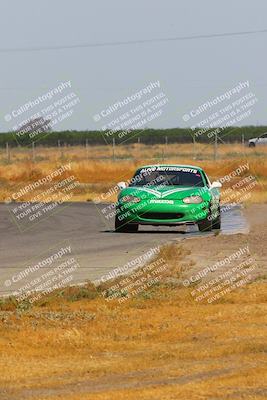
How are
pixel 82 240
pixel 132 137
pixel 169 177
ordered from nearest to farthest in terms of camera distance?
pixel 82 240
pixel 169 177
pixel 132 137

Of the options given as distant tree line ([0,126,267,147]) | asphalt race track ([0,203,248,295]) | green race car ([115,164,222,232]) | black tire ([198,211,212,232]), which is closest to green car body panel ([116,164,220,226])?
green race car ([115,164,222,232])

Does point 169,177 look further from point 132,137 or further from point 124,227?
point 132,137

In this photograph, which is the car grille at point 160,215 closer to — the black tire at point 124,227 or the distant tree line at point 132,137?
the black tire at point 124,227

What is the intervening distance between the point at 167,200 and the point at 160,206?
21cm

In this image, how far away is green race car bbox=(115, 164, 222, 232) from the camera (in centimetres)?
2522

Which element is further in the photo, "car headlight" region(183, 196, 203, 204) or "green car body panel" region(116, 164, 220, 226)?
"car headlight" region(183, 196, 203, 204)

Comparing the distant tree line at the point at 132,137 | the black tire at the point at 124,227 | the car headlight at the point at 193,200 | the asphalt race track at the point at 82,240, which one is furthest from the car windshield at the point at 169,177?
the distant tree line at the point at 132,137

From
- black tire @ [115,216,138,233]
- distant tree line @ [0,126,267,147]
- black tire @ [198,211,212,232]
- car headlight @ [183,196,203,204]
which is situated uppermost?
car headlight @ [183,196,203,204]

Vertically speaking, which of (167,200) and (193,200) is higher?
(167,200)

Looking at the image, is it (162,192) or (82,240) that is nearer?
(82,240)

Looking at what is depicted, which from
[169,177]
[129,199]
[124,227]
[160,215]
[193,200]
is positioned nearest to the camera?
[129,199]

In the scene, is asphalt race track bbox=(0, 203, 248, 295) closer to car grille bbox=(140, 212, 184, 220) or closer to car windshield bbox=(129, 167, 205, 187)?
car grille bbox=(140, 212, 184, 220)

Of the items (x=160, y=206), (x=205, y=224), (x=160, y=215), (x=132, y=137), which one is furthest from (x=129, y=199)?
(x=132, y=137)

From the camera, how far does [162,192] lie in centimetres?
2531
